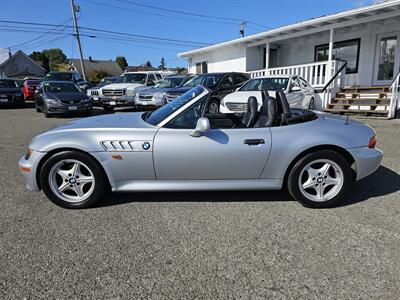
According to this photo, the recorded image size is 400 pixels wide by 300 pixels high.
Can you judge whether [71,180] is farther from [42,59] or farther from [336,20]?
[42,59]

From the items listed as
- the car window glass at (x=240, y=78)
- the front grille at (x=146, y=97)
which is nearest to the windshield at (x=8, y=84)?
the front grille at (x=146, y=97)

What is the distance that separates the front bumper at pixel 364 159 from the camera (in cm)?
341

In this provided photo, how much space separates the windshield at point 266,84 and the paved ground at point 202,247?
20.6 feet

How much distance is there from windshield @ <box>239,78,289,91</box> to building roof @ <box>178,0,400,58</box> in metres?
3.85

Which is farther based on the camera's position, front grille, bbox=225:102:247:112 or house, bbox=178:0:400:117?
house, bbox=178:0:400:117

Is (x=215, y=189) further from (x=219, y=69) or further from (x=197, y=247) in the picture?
(x=219, y=69)

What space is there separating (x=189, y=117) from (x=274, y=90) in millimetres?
6518

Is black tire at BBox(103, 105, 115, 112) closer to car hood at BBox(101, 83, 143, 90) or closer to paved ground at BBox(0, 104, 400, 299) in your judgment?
car hood at BBox(101, 83, 143, 90)

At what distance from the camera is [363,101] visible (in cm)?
1077

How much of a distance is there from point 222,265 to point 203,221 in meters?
0.77

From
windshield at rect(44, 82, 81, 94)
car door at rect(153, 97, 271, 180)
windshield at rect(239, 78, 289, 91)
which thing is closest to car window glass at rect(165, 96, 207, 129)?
car door at rect(153, 97, 271, 180)

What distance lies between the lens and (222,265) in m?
2.43

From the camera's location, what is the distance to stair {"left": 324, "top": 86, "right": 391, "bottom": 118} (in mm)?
10133

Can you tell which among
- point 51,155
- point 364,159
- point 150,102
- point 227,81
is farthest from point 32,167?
point 227,81
